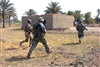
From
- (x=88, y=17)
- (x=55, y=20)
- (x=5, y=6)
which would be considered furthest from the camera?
(x=88, y=17)

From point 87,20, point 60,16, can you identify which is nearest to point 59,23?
point 60,16

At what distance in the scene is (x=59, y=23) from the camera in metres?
36.3

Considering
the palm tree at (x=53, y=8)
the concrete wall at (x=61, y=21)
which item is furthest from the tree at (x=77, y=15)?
the concrete wall at (x=61, y=21)

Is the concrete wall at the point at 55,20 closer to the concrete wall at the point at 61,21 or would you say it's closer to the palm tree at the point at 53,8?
the concrete wall at the point at 61,21

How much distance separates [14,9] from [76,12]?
2984 cm

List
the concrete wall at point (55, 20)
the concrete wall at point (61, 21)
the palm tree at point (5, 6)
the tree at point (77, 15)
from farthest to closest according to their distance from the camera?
the tree at point (77, 15)
the palm tree at point (5, 6)
the concrete wall at point (61, 21)
the concrete wall at point (55, 20)

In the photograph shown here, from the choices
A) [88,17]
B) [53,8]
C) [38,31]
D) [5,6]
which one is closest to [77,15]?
[88,17]

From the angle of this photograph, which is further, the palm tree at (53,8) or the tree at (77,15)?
the tree at (77,15)

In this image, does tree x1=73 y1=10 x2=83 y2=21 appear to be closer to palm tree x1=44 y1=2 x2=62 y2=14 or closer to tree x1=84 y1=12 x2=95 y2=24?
tree x1=84 y1=12 x2=95 y2=24

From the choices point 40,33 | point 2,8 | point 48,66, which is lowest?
→ point 48,66

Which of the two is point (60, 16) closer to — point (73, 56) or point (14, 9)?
point (14, 9)

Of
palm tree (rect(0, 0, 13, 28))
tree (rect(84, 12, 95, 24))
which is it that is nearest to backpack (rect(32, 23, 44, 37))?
palm tree (rect(0, 0, 13, 28))

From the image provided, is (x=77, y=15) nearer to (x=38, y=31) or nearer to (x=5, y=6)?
(x=5, y=6)

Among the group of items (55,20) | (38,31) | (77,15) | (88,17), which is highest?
(77,15)
